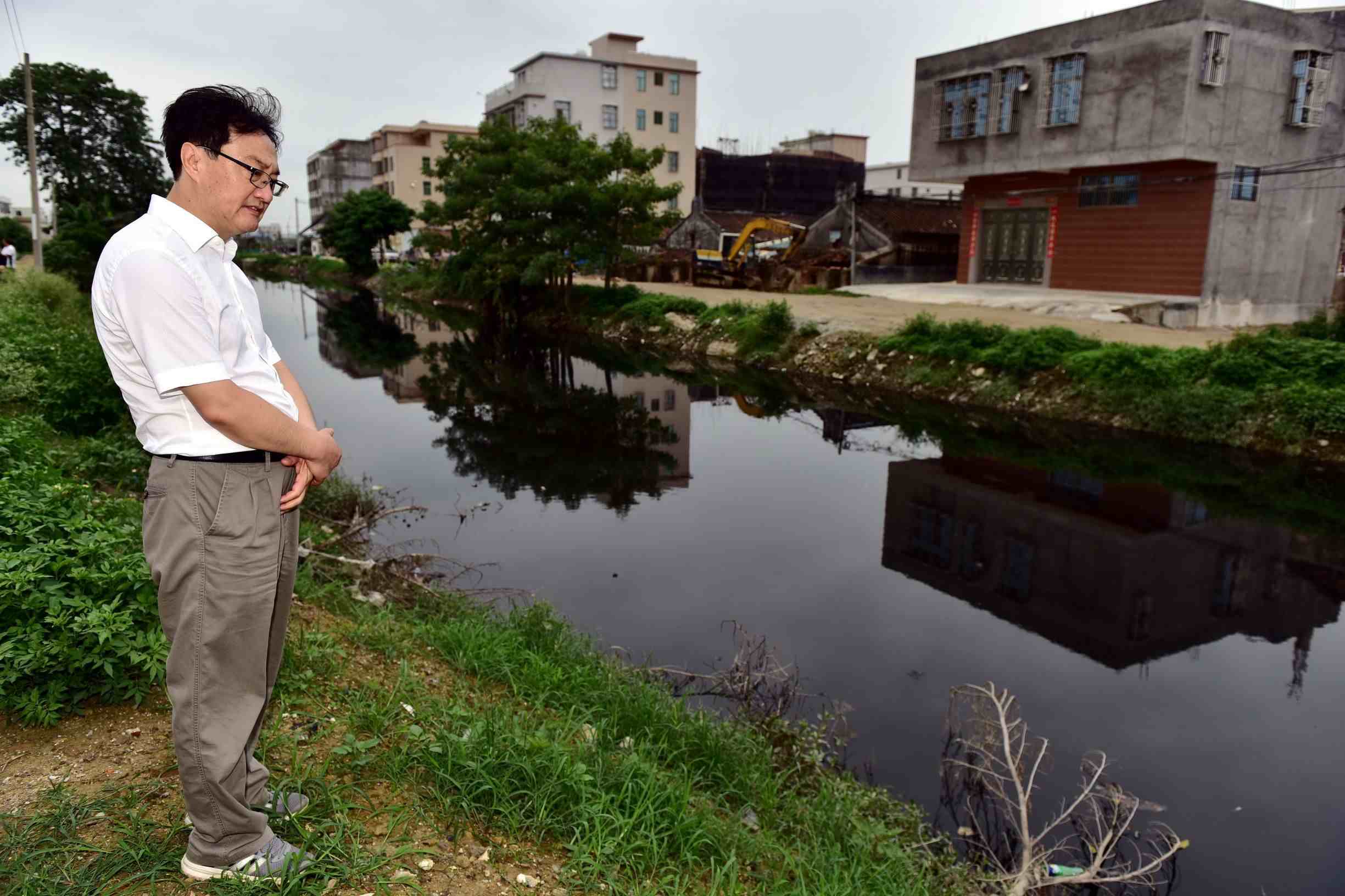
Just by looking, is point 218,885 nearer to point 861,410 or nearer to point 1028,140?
point 861,410

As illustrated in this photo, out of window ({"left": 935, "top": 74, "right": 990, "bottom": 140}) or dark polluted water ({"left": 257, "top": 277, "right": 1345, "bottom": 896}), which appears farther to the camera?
window ({"left": 935, "top": 74, "right": 990, "bottom": 140})

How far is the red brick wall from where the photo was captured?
18.3m

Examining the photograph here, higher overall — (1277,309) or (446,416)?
(1277,309)

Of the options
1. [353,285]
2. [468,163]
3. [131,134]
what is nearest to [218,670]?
[468,163]

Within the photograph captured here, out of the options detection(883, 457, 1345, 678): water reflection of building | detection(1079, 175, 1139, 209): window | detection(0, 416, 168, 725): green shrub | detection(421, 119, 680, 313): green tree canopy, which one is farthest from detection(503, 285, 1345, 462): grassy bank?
detection(0, 416, 168, 725): green shrub

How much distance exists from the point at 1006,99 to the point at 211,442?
22.5 m

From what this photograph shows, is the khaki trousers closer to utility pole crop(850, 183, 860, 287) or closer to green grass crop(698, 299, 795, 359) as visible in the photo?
green grass crop(698, 299, 795, 359)

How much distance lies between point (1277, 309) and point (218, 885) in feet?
73.4

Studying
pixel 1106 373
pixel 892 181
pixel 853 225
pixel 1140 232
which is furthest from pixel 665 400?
pixel 892 181

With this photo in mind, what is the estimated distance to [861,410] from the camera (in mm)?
13664

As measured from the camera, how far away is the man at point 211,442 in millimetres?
2049

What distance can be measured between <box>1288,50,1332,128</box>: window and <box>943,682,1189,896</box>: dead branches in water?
62.9 feet

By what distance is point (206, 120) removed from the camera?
2.19 m

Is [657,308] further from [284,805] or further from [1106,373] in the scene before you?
[284,805]
